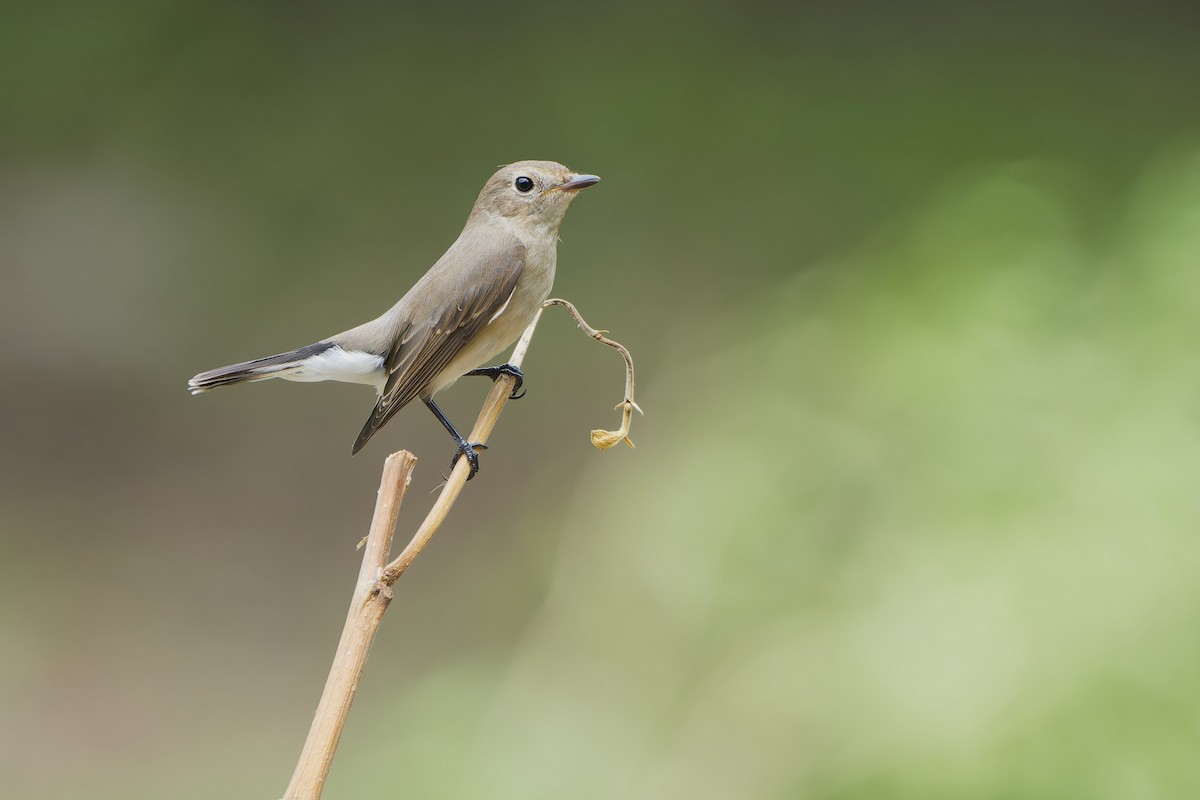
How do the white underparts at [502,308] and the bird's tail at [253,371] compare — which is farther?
the white underparts at [502,308]

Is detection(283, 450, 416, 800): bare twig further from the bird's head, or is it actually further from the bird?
the bird's head

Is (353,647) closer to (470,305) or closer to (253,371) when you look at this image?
(253,371)

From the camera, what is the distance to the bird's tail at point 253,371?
109 cm

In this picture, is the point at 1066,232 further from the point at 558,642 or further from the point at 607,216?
the point at 607,216

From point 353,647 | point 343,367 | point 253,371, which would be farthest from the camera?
point 343,367

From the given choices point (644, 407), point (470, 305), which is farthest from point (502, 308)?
point (644, 407)

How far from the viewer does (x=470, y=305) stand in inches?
59.5

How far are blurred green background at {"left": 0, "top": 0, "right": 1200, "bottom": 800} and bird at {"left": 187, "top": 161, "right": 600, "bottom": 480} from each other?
2.96ft

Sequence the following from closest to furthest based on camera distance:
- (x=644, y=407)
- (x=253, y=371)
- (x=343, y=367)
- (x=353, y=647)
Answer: (x=353, y=647) → (x=253, y=371) → (x=343, y=367) → (x=644, y=407)

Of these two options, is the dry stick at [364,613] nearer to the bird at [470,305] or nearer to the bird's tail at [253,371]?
the bird's tail at [253,371]

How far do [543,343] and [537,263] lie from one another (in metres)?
2.47

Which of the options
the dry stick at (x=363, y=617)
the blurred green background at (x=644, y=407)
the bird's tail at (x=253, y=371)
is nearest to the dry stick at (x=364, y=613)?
the dry stick at (x=363, y=617)

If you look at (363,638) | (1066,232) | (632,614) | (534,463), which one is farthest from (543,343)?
(363,638)

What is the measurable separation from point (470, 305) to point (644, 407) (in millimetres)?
2180
